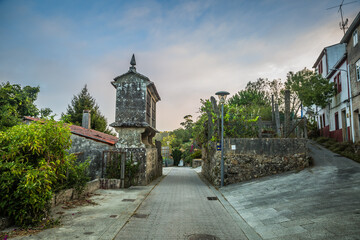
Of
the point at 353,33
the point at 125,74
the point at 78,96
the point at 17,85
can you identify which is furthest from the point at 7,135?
the point at 78,96

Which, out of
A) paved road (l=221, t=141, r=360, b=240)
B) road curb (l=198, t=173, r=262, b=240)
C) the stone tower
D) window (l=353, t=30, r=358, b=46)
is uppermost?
window (l=353, t=30, r=358, b=46)

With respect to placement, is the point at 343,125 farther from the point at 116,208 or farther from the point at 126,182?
the point at 116,208

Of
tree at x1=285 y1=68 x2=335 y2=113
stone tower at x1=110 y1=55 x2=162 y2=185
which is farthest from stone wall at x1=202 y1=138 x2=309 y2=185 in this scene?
tree at x1=285 y1=68 x2=335 y2=113

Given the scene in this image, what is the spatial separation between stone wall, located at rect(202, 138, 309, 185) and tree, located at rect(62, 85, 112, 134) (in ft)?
64.1

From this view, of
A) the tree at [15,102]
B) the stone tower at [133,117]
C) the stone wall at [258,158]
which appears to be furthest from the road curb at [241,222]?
the tree at [15,102]

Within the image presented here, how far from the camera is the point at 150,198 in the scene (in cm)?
918

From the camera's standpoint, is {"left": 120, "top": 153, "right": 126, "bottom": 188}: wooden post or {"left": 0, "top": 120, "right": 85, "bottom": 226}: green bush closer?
{"left": 0, "top": 120, "right": 85, "bottom": 226}: green bush

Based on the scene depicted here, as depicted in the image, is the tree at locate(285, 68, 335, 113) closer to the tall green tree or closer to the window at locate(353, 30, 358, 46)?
the window at locate(353, 30, 358, 46)

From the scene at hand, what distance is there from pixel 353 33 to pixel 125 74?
14754 millimetres

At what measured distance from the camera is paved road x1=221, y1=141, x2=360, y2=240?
4926 mm

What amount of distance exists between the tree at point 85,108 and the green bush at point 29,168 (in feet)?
74.9

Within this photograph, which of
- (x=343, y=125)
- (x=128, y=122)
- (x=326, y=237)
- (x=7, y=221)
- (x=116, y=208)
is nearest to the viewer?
(x=326, y=237)

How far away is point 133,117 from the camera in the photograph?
1337 centimetres

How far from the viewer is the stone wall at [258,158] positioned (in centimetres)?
1195
